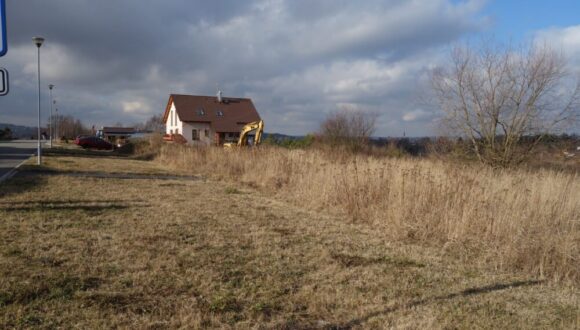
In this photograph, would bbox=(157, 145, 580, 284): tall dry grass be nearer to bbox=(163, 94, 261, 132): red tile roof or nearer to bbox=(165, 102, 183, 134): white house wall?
bbox=(163, 94, 261, 132): red tile roof

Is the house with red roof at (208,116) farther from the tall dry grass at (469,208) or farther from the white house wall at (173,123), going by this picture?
the tall dry grass at (469,208)

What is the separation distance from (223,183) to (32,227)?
882cm

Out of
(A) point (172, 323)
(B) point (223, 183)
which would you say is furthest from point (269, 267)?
(B) point (223, 183)

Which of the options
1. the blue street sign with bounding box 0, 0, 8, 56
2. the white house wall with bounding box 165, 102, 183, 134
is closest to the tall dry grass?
the blue street sign with bounding box 0, 0, 8, 56

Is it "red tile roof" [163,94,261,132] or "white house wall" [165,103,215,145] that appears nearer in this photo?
"white house wall" [165,103,215,145]

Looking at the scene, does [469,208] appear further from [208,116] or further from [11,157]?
[208,116]

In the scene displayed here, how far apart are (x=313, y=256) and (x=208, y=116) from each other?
4700 centimetres

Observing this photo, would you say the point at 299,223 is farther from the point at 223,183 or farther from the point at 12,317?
the point at 223,183

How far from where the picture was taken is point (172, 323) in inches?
143

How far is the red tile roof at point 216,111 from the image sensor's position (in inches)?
1984

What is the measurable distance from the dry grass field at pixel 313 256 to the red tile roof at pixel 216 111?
40083 millimetres

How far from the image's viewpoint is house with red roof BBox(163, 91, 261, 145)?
5003 cm

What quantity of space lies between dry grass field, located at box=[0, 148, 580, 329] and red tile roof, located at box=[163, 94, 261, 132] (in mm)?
40083

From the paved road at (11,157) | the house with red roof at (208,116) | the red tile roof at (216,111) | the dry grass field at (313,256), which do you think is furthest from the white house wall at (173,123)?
the dry grass field at (313,256)
